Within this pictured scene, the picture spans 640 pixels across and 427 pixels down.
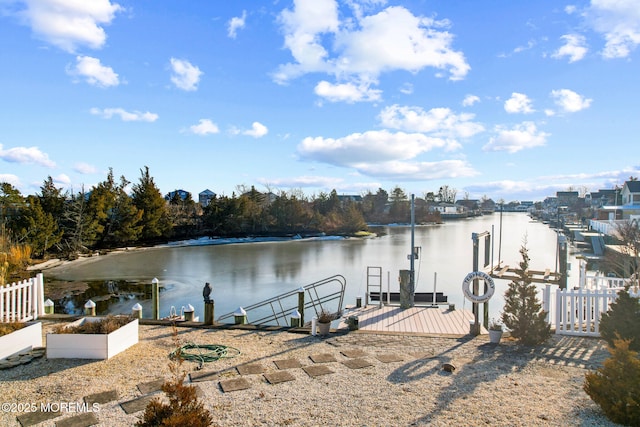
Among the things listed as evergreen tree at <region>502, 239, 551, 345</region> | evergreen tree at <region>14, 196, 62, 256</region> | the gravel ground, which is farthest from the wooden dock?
evergreen tree at <region>14, 196, 62, 256</region>

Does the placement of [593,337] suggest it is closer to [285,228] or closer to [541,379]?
[541,379]

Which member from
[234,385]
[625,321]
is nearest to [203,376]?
[234,385]

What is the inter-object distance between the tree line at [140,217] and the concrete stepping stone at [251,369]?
707 inches

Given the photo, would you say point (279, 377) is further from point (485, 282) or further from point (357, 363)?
point (485, 282)

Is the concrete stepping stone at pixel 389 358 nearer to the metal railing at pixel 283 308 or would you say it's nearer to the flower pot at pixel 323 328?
the flower pot at pixel 323 328

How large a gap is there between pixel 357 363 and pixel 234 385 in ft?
4.83

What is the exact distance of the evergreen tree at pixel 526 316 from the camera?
551 centimetres

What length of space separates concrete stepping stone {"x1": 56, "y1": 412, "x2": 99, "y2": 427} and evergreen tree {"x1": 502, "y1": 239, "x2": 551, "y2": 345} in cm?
495

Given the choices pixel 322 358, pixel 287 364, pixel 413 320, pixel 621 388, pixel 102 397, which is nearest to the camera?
pixel 621 388

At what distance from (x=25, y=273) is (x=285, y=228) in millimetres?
24665

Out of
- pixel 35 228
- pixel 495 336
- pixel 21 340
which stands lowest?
pixel 495 336

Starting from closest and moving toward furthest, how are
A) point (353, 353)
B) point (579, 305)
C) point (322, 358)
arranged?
point (322, 358)
point (353, 353)
point (579, 305)

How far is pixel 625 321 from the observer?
16.3 ft

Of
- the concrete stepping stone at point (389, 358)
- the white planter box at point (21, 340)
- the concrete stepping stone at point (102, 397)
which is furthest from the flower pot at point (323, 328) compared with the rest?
the white planter box at point (21, 340)
